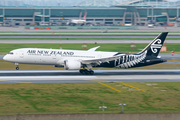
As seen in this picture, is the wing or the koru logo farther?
the koru logo

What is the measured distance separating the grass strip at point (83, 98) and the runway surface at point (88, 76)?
10.9 ft

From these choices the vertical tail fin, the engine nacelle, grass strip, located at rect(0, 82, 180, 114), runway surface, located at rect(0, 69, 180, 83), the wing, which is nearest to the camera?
grass strip, located at rect(0, 82, 180, 114)

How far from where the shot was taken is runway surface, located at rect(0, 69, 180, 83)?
48.2 m

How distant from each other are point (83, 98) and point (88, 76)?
1529 cm

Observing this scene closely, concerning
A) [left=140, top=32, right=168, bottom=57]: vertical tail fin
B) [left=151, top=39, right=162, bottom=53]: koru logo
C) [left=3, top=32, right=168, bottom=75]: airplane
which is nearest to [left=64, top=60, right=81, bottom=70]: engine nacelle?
[left=3, top=32, right=168, bottom=75]: airplane

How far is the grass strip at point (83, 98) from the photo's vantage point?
32.7 m

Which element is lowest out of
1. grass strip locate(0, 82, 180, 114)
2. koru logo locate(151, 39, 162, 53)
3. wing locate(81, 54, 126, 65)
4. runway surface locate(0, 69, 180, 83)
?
grass strip locate(0, 82, 180, 114)

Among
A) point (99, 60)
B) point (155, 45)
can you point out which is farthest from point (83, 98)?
point (155, 45)

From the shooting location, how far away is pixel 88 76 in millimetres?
52188

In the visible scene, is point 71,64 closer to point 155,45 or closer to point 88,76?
point 88,76

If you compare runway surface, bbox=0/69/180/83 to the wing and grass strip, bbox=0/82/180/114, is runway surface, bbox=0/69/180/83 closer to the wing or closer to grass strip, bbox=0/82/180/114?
the wing

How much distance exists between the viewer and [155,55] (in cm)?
5612

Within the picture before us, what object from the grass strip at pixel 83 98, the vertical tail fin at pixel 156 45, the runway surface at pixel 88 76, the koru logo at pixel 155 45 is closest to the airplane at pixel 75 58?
the vertical tail fin at pixel 156 45

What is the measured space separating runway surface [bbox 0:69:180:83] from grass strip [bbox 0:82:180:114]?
3.31 meters
